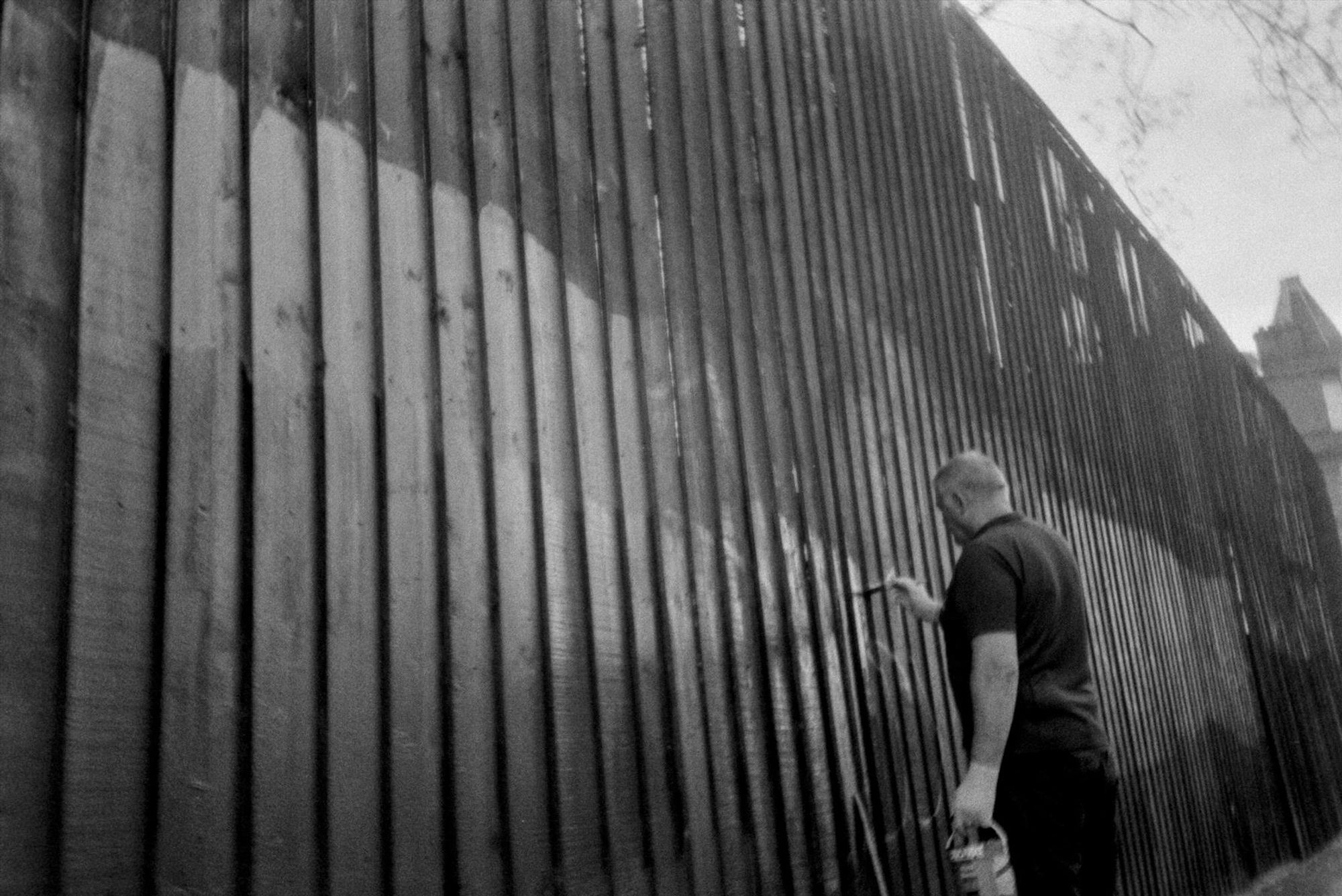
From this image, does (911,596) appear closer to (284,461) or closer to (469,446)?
(469,446)

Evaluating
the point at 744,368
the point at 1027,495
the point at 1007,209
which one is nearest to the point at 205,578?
the point at 744,368

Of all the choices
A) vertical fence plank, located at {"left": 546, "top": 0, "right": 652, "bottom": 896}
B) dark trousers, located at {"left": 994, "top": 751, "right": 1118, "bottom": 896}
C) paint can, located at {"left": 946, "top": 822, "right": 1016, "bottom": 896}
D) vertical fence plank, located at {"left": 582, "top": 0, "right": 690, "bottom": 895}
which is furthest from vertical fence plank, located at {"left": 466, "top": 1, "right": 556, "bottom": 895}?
dark trousers, located at {"left": 994, "top": 751, "right": 1118, "bottom": 896}

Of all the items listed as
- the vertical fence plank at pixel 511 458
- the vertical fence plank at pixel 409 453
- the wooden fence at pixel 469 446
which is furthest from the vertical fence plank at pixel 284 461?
the vertical fence plank at pixel 511 458

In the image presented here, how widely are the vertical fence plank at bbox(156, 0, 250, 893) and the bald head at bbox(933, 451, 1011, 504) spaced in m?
2.21

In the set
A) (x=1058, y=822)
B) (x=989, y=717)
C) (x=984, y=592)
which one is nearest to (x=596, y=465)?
(x=984, y=592)

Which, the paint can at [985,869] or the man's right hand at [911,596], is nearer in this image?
→ the paint can at [985,869]

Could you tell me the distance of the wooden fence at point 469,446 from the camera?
1.81 meters

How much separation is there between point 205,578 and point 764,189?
2.38 metres

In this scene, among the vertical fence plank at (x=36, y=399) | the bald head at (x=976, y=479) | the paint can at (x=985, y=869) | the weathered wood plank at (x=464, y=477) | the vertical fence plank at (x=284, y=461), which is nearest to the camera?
the vertical fence plank at (x=36, y=399)

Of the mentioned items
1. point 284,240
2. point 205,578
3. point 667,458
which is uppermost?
point 284,240

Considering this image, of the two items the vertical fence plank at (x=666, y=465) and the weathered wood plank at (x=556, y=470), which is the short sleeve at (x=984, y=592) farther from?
the weathered wood plank at (x=556, y=470)

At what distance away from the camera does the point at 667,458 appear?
3.06 meters

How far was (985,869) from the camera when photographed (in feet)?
9.63

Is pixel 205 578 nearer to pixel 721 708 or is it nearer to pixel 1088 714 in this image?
pixel 721 708
